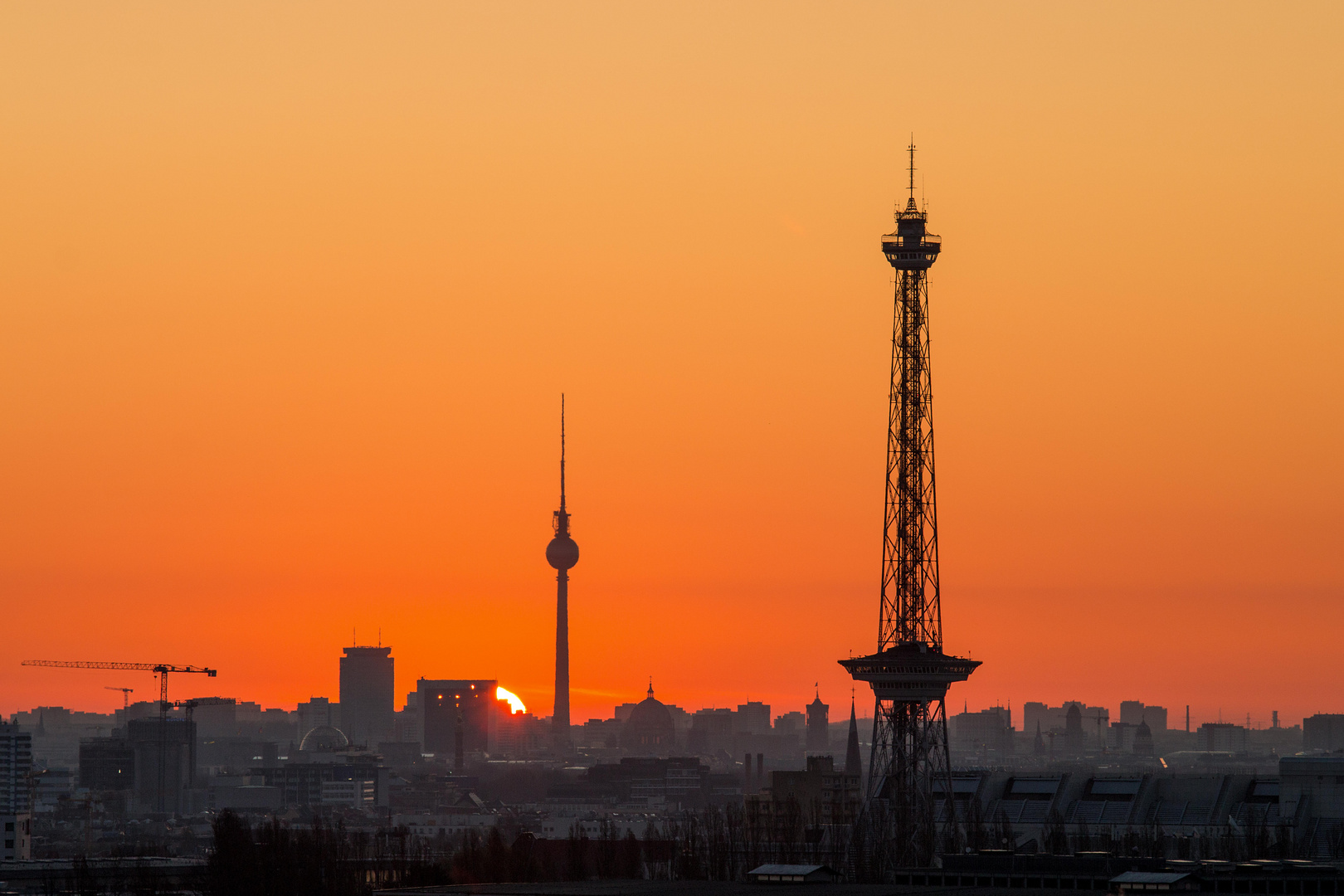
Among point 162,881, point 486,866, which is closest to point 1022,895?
point 486,866

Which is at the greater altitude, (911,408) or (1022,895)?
(911,408)

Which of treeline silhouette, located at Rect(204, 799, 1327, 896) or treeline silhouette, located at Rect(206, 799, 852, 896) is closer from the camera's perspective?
treeline silhouette, located at Rect(204, 799, 1327, 896)

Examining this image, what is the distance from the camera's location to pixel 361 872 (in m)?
139

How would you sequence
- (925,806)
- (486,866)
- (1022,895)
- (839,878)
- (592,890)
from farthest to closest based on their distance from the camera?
(925,806)
(486,866)
(839,878)
(592,890)
(1022,895)

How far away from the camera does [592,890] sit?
319ft

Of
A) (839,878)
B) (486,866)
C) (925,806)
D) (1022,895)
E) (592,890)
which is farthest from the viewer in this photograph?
(925,806)

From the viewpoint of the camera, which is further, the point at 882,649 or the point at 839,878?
the point at 882,649

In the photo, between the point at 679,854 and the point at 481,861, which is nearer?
the point at 481,861

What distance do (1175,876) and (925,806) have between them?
59385 millimetres

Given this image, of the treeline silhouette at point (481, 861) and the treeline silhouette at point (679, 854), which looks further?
the treeline silhouette at point (481, 861)

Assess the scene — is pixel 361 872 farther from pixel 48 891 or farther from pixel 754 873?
pixel 754 873

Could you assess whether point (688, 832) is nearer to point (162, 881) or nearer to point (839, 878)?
point (162, 881)

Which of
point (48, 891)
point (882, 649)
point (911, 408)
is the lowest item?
point (48, 891)

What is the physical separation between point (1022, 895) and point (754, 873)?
14.7 metres
